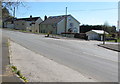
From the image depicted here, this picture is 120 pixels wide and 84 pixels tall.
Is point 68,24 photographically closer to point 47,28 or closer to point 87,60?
point 47,28

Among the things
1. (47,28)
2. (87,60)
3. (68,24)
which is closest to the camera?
(87,60)

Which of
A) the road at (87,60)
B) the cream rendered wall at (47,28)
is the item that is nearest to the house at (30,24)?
the cream rendered wall at (47,28)

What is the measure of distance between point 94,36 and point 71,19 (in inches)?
462

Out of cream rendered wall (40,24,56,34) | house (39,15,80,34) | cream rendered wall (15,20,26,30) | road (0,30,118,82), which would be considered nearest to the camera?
road (0,30,118,82)

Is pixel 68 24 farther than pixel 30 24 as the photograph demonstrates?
No

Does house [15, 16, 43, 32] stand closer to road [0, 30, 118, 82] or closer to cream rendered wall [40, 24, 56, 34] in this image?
cream rendered wall [40, 24, 56, 34]

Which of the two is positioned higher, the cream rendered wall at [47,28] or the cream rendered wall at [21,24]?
the cream rendered wall at [21,24]

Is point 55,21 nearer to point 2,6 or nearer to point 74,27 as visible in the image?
point 74,27

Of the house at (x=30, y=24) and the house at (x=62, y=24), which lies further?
the house at (x=30, y=24)

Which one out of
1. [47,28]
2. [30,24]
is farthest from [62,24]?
[30,24]

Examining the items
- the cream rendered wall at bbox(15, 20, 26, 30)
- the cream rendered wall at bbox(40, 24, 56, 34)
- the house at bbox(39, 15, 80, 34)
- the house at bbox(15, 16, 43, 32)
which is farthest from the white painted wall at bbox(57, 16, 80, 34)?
the cream rendered wall at bbox(15, 20, 26, 30)

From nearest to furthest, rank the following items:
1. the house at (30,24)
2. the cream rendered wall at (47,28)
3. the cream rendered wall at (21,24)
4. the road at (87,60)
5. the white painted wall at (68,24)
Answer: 1. the road at (87,60)
2. the white painted wall at (68,24)
3. the cream rendered wall at (47,28)
4. the house at (30,24)
5. the cream rendered wall at (21,24)

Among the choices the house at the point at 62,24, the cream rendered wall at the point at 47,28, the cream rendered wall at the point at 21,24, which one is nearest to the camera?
the house at the point at 62,24

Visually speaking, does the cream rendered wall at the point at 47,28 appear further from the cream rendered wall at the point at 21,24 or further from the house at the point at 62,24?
the cream rendered wall at the point at 21,24
